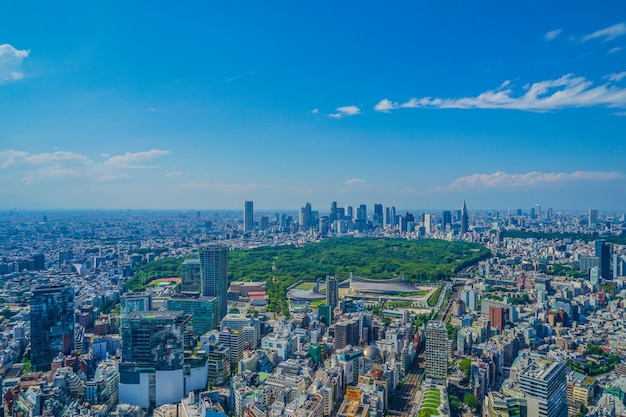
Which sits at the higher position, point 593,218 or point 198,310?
point 593,218

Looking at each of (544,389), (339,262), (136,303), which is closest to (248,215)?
(339,262)

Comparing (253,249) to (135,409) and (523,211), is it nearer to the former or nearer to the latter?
(135,409)

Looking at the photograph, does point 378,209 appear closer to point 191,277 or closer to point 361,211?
point 361,211

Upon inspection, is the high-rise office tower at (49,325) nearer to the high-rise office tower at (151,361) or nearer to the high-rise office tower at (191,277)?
the high-rise office tower at (151,361)

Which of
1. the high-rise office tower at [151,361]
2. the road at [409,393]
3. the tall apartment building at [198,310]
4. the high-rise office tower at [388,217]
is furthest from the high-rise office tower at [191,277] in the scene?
the high-rise office tower at [388,217]

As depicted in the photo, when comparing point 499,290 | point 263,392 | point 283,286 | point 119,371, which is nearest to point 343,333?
point 263,392

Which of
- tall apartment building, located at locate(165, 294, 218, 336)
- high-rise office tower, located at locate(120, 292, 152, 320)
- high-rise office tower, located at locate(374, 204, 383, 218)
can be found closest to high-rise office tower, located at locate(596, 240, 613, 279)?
tall apartment building, located at locate(165, 294, 218, 336)
